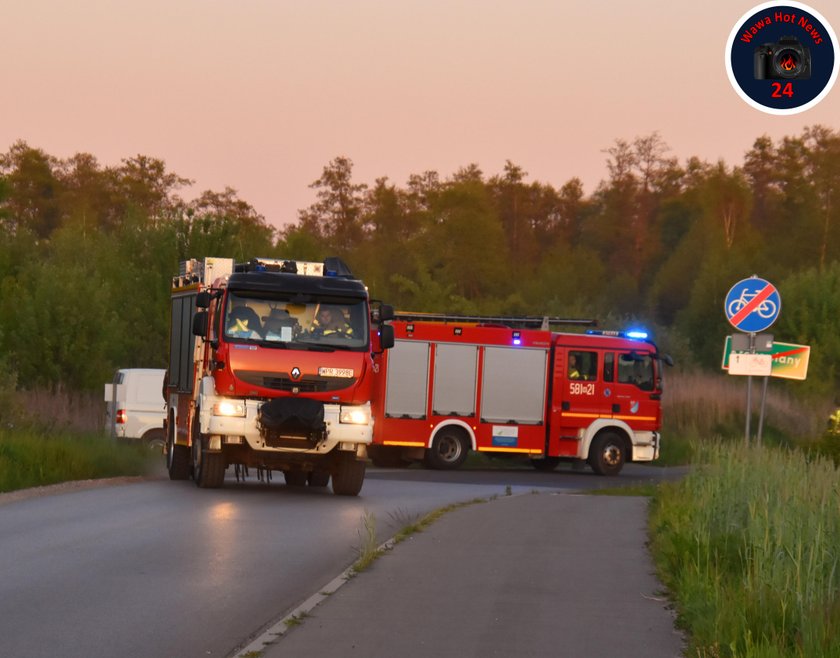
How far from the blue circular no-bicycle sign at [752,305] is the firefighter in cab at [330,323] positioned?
5.20 meters

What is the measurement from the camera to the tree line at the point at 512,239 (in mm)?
51562

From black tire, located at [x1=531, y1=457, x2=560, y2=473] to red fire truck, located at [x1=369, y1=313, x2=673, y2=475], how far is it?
1.69 m

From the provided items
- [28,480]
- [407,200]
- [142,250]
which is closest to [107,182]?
[407,200]

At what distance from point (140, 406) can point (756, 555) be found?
25.2 metres

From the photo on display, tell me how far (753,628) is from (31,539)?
26.6 feet

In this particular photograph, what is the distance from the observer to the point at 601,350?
3525 cm

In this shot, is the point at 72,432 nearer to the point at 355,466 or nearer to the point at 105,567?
the point at 355,466

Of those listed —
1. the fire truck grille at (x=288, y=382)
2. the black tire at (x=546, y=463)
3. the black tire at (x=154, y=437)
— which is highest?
the fire truck grille at (x=288, y=382)

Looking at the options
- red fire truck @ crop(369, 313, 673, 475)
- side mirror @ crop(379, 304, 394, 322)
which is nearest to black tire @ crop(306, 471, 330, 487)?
side mirror @ crop(379, 304, 394, 322)

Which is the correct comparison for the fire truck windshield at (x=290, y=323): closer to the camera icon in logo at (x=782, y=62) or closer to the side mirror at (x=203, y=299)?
the side mirror at (x=203, y=299)

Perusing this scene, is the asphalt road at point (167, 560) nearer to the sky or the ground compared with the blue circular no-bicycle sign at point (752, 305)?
nearer to the ground

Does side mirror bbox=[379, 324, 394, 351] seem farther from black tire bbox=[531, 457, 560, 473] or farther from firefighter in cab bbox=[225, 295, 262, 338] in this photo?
black tire bbox=[531, 457, 560, 473]

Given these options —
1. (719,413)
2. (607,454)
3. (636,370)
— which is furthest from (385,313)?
(719,413)

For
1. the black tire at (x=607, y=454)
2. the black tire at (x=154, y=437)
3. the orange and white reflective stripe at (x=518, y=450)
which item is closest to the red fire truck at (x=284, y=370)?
the black tire at (x=154, y=437)
